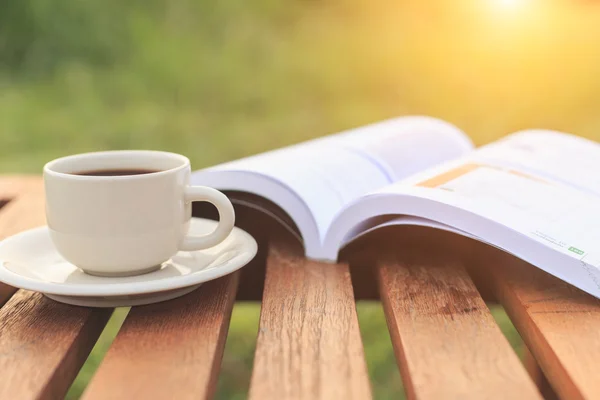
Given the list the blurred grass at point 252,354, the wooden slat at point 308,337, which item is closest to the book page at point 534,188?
the wooden slat at point 308,337

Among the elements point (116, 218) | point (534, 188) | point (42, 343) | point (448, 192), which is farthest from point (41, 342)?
point (534, 188)

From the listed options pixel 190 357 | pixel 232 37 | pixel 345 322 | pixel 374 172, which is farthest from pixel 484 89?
pixel 190 357

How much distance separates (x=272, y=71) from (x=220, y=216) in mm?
977

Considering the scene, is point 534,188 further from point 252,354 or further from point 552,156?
point 252,354

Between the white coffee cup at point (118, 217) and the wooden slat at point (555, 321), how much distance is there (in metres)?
0.29

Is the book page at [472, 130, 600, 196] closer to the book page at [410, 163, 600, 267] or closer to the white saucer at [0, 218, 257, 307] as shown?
the book page at [410, 163, 600, 267]

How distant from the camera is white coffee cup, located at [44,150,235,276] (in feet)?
1.80

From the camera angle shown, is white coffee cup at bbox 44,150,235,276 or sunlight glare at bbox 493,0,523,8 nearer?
white coffee cup at bbox 44,150,235,276

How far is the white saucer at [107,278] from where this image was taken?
0.52m

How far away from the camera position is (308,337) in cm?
51

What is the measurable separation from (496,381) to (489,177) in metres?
0.31

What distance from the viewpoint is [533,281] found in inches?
24.5

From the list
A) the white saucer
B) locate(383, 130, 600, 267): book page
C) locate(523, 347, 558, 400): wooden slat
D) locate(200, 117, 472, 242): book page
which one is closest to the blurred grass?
locate(523, 347, 558, 400): wooden slat

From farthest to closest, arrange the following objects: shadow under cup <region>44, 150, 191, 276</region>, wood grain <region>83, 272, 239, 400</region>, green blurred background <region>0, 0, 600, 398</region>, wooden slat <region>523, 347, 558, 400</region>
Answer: green blurred background <region>0, 0, 600, 398</region>, wooden slat <region>523, 347, 558, 400</region>, shadow under cup <region>44, 150, 191, 276</region>, wood grain <region>83, 272, 239, 400</region>
